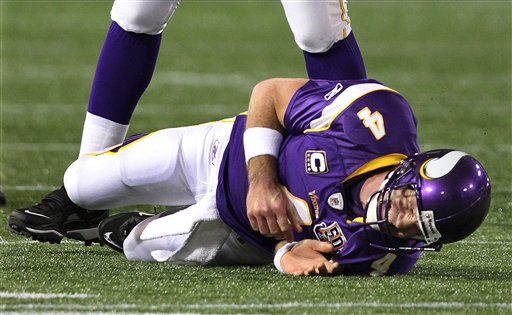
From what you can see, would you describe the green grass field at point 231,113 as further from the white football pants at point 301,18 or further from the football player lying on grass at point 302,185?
the white football pants at point 301,18

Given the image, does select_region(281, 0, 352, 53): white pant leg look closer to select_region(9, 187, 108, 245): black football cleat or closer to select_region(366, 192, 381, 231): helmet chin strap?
select_region(366, 192, 381, 231): helmet chin strap

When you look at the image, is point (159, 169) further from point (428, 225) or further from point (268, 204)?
point (428, 225)

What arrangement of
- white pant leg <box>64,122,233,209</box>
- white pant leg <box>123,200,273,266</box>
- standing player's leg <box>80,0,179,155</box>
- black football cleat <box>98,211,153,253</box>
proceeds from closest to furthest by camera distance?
1. white pant leg <box>123,200,273,266</box>
2. white pant leg <box>64,122,233,209</box>
3. black football cleat <box>98,211,153,253</box>
4. standing player's leg <box>80,0,179,155</box>

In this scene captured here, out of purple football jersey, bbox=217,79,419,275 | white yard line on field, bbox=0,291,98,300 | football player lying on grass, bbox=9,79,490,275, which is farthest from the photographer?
purple football jersey, bbox=217,79,419,275

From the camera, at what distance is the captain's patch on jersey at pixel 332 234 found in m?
3.20

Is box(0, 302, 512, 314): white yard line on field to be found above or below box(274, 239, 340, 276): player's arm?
above

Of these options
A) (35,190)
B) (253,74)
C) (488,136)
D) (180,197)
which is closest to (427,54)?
(253,74)

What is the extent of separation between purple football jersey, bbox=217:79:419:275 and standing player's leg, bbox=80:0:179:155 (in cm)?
62

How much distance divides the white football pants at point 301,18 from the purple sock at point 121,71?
4 cm

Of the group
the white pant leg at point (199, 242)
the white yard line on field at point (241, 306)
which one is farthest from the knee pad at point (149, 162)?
the white yard line on field at point (241, 306)

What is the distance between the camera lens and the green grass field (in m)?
3.01

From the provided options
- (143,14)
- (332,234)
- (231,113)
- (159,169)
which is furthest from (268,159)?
(231,113)

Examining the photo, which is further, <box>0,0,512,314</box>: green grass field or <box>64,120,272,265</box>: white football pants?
<box>64,120,272,265</box>: white football pants

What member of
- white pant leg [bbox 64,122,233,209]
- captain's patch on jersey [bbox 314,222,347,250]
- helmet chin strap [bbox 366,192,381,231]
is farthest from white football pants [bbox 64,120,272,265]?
helmet chin strap [bbox 366,192,381,231]
